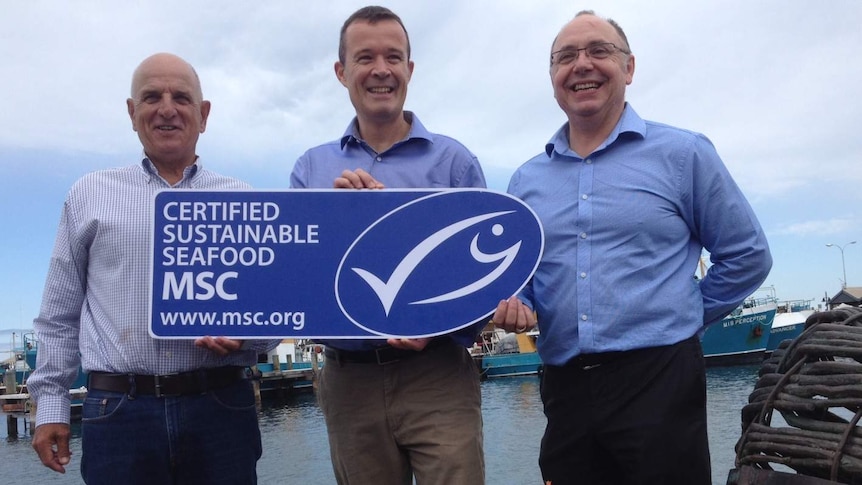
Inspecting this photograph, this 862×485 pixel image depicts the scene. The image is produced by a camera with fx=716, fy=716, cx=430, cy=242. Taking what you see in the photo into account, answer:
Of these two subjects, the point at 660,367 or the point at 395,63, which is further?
the point at 395,63

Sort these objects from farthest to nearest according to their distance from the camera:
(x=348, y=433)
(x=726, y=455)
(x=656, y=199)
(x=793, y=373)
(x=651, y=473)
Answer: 1. (x=726, y=455)
2. (x=348, y=433)
3. (x=656, y=199)
4. (x=651, y=473)
5. (x=793, y=373)

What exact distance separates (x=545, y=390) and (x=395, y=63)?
5.45 feet

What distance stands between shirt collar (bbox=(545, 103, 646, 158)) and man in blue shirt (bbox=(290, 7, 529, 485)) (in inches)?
16.2

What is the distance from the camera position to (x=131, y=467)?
319 cm

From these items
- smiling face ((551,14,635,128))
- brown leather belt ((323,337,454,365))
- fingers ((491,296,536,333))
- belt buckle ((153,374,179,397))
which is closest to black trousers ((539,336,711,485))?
fingers ((491,296,536,333))

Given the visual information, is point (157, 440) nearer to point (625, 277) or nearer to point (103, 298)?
point (103, 298)

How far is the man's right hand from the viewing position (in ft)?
11.0

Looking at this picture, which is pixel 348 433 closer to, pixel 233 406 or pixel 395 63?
pixel 233 406

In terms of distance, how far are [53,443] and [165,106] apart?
168cm

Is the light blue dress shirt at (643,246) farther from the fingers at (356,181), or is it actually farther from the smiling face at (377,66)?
the smiling face at (377,66)

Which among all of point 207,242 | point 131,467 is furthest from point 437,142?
point 131,467

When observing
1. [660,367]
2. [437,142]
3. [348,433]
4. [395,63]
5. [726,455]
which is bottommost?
[726,455]

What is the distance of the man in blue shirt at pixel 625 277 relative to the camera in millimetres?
2980

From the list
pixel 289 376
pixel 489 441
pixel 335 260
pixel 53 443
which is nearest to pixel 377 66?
pixel 335 260
